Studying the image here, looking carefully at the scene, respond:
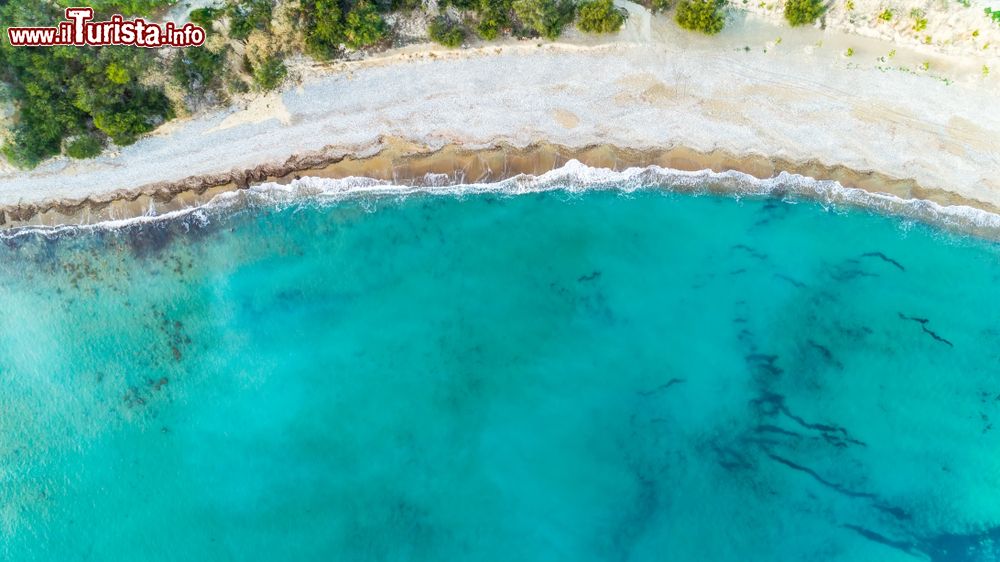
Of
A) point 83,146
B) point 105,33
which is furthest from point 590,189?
point 83,146

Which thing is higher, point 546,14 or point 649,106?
point 546,14

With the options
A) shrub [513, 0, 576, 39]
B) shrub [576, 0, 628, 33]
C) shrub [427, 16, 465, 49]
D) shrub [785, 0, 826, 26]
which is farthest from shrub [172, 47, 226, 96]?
shrub [785, 0, 826, 26]

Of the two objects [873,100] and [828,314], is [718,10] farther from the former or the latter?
[828,314]

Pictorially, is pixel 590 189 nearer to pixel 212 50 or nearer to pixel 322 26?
pixel 322 26

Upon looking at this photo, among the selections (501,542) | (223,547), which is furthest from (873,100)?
(223,547)

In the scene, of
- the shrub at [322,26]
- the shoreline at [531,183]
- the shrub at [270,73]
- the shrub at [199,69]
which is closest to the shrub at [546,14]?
the shoreline at [531,183]

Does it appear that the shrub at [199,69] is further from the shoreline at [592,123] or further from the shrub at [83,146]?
the shrub at [83,146]
